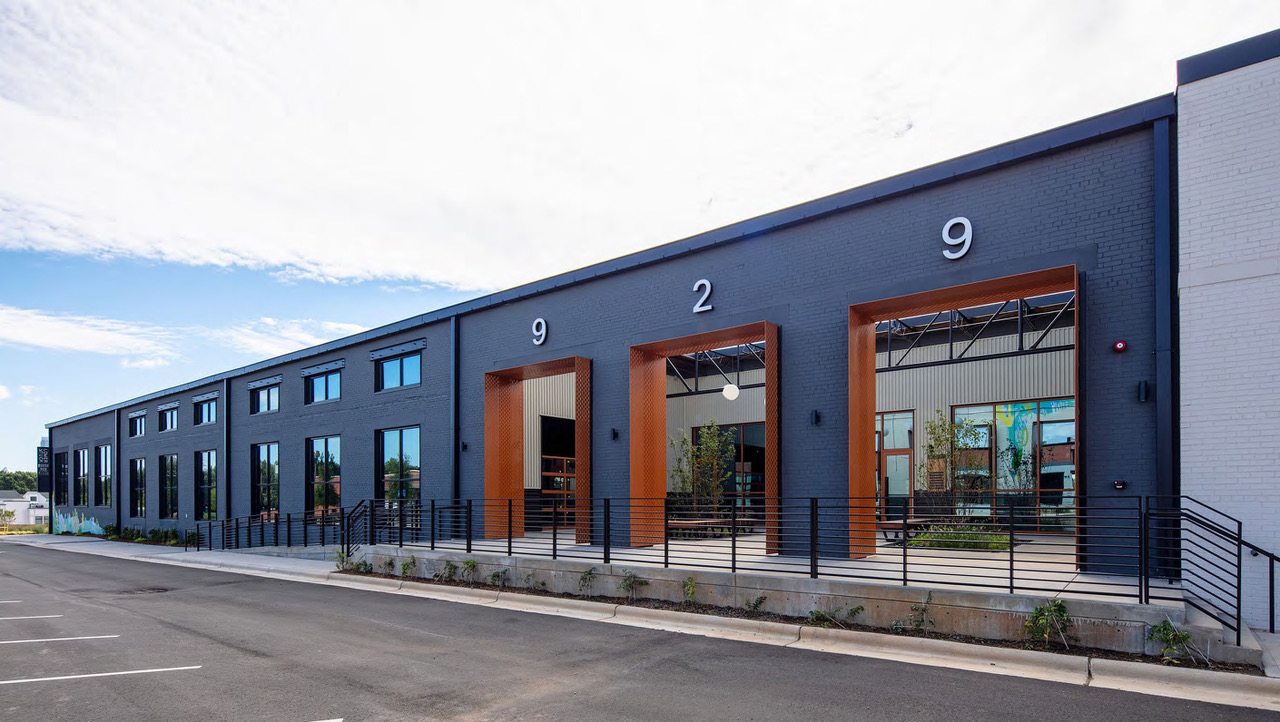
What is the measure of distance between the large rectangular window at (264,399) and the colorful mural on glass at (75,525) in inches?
656

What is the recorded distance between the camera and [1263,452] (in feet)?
27.1

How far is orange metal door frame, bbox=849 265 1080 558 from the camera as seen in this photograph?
1070 cm

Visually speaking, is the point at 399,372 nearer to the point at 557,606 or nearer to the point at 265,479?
the point at 265,479

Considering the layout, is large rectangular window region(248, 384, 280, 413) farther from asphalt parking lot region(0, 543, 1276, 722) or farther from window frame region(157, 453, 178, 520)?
asphalt parking lot region(0, 543, 1276, 722)

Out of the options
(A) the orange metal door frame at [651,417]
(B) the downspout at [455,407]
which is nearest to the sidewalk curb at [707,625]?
(A) the orange metal door frame at [651,417]

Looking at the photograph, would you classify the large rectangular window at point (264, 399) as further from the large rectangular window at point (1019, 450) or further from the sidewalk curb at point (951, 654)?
the sidewalk curb at point (951, 654)

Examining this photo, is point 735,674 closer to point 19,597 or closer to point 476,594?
point 476,594

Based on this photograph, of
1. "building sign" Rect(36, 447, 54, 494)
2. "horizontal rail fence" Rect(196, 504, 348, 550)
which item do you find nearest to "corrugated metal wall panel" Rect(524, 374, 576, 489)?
"horizontal rail fence" Rect(196, 504, 348, 550)

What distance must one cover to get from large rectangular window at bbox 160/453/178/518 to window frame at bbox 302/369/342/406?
11.8m

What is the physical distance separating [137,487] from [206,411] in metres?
8.42

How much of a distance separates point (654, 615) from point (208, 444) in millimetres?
25509

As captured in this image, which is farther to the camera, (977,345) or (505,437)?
(977,345)

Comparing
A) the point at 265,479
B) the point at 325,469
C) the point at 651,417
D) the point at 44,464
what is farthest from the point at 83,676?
the point at 44,464

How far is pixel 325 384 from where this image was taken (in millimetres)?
23922
